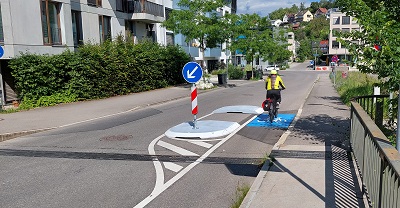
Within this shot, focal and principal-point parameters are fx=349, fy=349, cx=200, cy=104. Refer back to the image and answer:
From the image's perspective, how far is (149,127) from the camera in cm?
1161

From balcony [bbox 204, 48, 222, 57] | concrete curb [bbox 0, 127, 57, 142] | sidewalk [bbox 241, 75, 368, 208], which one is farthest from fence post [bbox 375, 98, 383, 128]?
balcony [bbox 204, 48, 222, 57]

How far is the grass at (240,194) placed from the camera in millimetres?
5014

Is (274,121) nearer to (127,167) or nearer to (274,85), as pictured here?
(274,85)

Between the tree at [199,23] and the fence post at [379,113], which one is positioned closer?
the fence post at [379,113]

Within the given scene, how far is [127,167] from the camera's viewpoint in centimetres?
715

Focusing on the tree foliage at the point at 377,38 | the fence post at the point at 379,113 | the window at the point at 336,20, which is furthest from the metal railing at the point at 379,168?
the window at the point at 336,20

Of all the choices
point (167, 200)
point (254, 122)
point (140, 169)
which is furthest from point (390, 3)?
point (254, 122)

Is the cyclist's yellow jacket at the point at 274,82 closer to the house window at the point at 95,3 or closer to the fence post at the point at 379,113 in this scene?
the fence post at the point at 379,113

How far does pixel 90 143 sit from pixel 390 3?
7630mm

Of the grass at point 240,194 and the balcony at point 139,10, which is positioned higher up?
the balcony at point 139,10

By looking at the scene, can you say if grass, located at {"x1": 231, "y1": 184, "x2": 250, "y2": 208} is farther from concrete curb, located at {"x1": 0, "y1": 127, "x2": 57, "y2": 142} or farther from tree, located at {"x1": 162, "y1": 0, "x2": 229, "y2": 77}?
tree, located at {"x1": 162, "y1": 0, "x2": 229, "y2": 77}

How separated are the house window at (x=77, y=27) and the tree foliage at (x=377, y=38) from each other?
20.4 m

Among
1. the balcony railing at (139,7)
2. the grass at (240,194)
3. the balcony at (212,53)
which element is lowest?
the grass at (240,194)

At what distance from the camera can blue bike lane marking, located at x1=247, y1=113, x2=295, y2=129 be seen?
11453 mm
